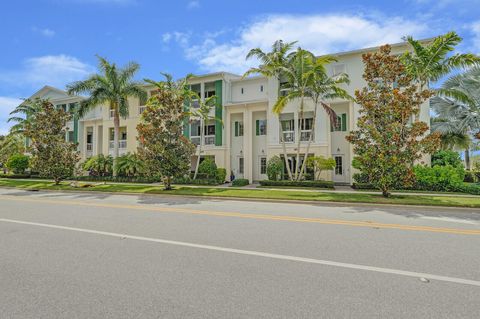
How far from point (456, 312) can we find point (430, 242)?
329cm

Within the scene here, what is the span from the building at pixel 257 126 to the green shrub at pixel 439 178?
486 centimetres

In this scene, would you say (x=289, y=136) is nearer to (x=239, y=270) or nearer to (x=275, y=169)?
(x=275, y=169)

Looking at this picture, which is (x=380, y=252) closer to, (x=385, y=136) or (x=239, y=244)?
(x=239, y=244)

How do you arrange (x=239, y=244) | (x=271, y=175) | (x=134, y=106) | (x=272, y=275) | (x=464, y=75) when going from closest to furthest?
(x=272, y=275), (x=239, y=244), (x=464, y=75), (x=271, y=175), (x=134, y=106)

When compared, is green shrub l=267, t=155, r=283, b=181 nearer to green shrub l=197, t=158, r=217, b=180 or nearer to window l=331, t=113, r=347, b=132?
green shrub l=197, t=158, r=217, b=180

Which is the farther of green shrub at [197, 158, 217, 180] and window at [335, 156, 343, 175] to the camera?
green shrub at [197, 158, 217, 180]

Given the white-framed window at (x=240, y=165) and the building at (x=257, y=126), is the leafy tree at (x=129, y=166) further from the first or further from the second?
the white-framed window at (x=240, y=165)

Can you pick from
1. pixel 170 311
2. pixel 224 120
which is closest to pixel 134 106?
pixel 224 120

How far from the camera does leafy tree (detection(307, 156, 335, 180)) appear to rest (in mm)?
20641

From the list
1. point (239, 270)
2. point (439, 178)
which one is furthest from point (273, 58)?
Result: point (239, 270)

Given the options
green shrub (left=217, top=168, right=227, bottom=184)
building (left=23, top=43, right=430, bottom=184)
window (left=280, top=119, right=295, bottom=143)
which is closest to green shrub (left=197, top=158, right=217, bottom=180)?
green shrub (left=217, top=168, right=227, bottom=184)

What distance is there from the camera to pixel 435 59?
16.4 metres

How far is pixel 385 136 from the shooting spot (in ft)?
43.1

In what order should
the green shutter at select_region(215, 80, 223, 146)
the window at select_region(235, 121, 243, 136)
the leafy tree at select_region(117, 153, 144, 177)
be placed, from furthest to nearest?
1. the window at select_region(235, 121, 243, 136)
2. the green shutter at select_region(215, 80, 223, 146)
3. the leafy tree at select_region(117, 153, 144, 177)
